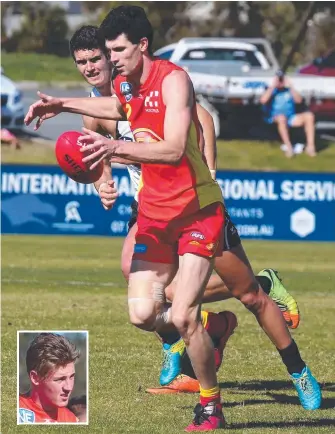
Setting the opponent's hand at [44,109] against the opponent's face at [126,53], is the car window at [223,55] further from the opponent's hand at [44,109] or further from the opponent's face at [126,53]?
the opponent's face at [126,53]

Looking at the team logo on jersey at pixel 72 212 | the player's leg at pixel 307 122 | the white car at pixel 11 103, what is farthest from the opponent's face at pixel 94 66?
the player's leg at pixel 307 122

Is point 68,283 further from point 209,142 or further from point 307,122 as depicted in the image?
point 307,122

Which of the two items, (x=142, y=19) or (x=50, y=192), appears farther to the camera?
(x=50, y=192)

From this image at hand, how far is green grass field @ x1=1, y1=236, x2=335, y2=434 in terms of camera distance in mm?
6949

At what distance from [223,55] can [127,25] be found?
66.8ft

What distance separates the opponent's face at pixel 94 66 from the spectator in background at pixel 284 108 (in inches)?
730

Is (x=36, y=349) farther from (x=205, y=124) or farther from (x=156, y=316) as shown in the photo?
(x=205, y=124)

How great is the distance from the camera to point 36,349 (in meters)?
6.53

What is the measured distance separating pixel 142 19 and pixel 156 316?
1605 millimetres

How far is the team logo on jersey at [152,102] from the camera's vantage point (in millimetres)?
6434

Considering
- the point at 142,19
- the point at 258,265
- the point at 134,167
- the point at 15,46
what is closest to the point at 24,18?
the point at 15,46

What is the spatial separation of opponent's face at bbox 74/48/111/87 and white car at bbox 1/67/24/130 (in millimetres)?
18595

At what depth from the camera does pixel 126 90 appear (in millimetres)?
6648

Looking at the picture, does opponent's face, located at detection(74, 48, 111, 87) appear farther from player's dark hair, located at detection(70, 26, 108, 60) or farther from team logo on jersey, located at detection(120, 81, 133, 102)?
team logo on jersey, located at detection(120, 81, 133, 102)
